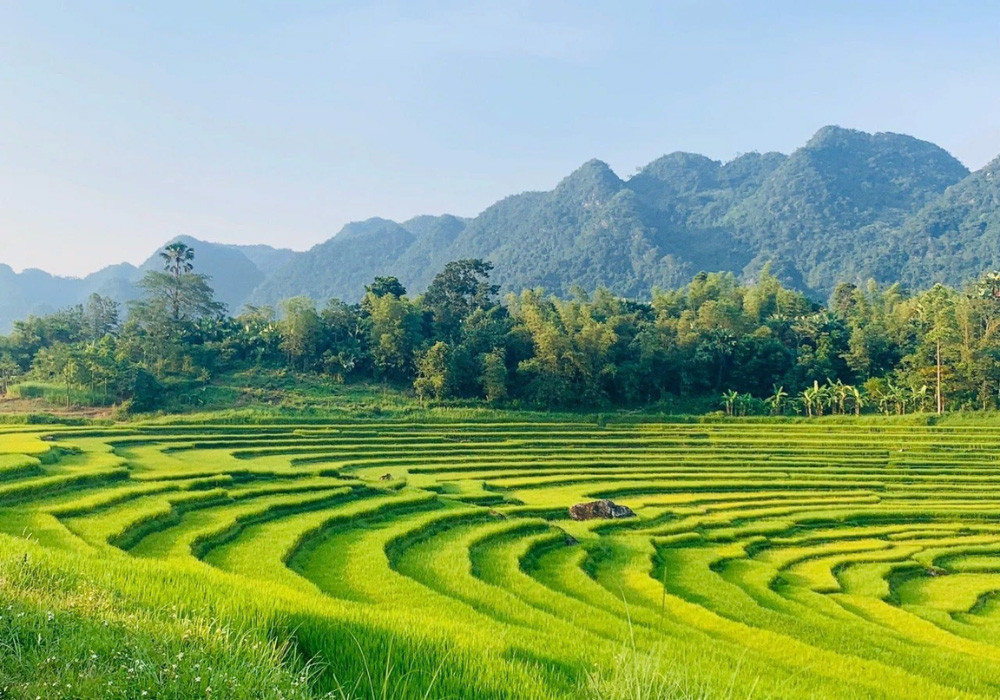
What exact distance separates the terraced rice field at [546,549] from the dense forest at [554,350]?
39.1 feet

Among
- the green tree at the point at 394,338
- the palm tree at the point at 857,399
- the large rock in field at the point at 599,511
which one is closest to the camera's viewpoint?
the large rock in field at the point at 599,511

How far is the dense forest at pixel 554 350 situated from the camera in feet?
151

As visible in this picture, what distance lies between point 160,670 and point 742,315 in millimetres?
59714

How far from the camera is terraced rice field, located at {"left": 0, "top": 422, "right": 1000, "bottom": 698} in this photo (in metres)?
5.00

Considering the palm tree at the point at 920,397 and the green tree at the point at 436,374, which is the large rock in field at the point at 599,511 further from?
the palm tree at the point at 920,397

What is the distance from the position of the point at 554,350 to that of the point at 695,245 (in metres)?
126

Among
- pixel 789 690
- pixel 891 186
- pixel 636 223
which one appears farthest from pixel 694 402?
pixel 891 186

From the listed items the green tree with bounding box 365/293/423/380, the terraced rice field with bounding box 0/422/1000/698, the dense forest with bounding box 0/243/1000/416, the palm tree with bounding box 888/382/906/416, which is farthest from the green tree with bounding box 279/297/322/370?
the palm tree with bounding box 888/382/906/416

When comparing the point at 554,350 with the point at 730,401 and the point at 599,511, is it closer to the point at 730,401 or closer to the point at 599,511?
the point at 730,401

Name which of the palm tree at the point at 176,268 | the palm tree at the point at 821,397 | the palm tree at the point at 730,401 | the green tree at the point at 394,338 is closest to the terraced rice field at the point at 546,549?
the palm tree at the point at 821,397

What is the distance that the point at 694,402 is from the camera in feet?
168

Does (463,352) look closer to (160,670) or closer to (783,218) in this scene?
(160,670)

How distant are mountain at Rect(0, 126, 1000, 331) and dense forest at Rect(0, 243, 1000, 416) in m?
63.7

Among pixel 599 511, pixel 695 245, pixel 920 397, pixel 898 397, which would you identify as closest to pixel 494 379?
pixel 599 511
